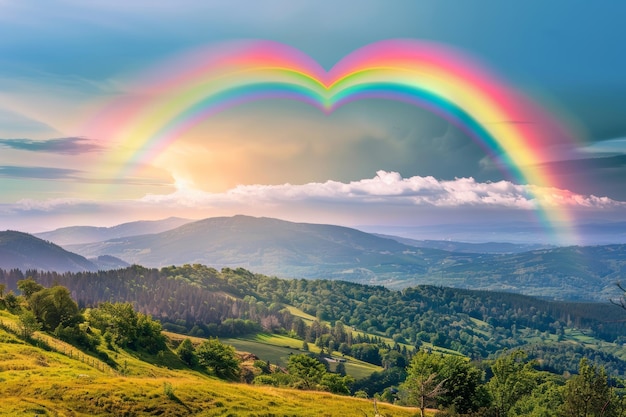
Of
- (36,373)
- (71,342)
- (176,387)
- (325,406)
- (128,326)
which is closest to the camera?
(36,373)

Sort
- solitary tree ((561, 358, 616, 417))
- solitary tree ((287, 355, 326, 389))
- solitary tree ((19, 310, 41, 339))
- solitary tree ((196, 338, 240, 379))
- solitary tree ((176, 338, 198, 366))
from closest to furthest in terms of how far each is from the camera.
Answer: solitary tree ((561, 358, 616, 417)), solitary tree ((19, 310, 41, 339)), solitary tree ((287, 355, 326, 389)), solitary tree ((176, 338, 198, 366)), solitary tree ((196, 338, 240, 379))

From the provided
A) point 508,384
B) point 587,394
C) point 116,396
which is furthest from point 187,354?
point 587,394

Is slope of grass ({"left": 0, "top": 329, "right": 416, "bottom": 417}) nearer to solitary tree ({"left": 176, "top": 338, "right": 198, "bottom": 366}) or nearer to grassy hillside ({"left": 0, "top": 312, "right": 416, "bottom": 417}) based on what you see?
grassy hillside ({"left": 0, "top": 312, "right": 416, "bottom": 417})

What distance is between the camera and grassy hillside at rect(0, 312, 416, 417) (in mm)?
A: 56188

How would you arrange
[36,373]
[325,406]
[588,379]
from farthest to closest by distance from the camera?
[588,379], [325,406], [36,373]

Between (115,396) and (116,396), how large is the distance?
16 centimetres

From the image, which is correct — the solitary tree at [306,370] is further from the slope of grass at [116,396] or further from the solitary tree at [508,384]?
the solitary tree at [508,384]

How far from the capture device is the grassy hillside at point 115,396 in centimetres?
5619

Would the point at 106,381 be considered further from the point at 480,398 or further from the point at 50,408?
the point at 480,398

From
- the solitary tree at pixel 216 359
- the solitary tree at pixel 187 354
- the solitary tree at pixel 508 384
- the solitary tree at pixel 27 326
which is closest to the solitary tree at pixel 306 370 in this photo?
the solitary tree at pixel 216 359

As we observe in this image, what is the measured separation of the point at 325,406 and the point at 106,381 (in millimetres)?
35086

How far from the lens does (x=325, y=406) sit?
78.6 metres

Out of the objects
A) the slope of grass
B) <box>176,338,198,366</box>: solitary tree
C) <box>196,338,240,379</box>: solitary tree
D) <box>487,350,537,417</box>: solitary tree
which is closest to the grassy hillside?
→ the slope of grass

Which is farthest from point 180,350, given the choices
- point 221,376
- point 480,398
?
point 480,398
